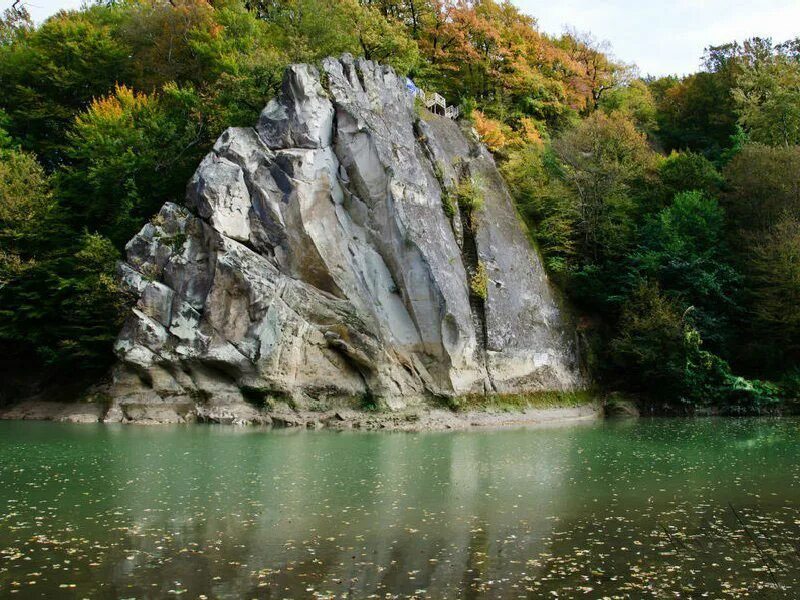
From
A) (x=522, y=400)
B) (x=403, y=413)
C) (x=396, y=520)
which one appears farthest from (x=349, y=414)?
(x=396, y=520)

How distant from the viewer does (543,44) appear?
168ft

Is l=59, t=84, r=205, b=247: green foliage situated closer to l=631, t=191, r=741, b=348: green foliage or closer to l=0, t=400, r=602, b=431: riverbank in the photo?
l=0, t=400, r=602, b=431: riverbank

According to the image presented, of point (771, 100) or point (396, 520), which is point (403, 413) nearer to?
point (396, 520)

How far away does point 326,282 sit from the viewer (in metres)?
32.3

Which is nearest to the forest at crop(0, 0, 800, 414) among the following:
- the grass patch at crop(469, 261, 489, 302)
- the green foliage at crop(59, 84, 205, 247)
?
the green foliage at crop(59, 84, 205, 247)

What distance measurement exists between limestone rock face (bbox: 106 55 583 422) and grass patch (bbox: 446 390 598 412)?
1.82ft

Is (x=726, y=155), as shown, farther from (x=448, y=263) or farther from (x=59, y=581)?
(x=59, y=581)

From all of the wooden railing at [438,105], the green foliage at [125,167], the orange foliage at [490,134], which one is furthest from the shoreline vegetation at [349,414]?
the wooden railing at [438,105]

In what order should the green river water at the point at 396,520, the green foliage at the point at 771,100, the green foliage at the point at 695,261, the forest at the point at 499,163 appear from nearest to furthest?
the green river water at the point at 396,520, the forest at the point at 499,163, the green foliage at the point at 695,261, the green foliage at the point at 771,100

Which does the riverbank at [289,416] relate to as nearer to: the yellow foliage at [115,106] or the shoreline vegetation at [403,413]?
the shoreline vegetation at [403,413]

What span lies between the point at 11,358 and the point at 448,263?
23.9m

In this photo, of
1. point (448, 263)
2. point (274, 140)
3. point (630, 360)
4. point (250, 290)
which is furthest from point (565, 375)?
point (274, 140)

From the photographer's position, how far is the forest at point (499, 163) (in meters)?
34.3

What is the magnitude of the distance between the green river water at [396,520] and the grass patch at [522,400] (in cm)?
964
